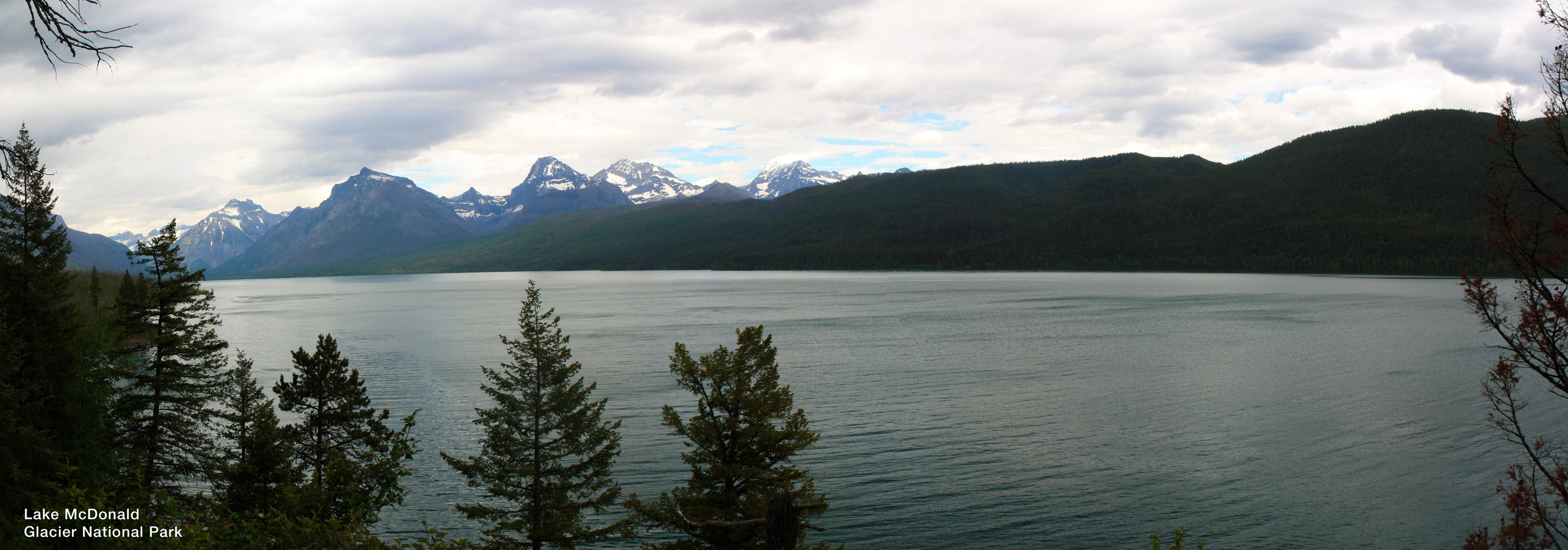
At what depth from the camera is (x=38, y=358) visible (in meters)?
22.6

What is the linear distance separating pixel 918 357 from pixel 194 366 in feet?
161

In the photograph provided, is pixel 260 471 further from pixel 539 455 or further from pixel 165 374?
pixel 165 374

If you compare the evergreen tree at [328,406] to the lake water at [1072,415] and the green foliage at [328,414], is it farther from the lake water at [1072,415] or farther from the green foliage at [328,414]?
the lake water at [1072,415]

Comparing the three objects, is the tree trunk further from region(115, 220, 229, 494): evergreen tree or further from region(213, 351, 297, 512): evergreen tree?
region(115, 220, 229, 494): evergreen tree

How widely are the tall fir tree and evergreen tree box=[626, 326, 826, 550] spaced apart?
51.2 feet

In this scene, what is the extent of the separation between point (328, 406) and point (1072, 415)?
117 feet

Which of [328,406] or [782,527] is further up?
[782,527]

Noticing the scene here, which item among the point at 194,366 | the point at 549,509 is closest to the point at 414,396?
the point at 194,366

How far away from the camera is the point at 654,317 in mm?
102625

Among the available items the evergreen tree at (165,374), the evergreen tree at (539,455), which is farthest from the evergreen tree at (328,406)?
the evergreen tree at (539,455)

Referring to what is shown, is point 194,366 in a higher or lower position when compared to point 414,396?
higher

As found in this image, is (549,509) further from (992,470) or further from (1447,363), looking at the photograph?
(1447,363)

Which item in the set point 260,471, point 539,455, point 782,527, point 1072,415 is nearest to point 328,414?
point 260,471

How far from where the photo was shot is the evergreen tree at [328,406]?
2366 centimetres
